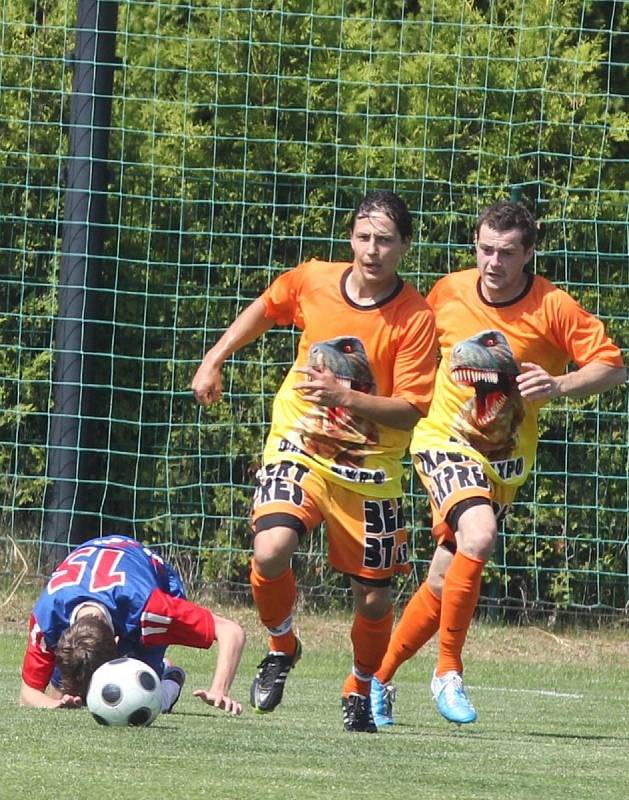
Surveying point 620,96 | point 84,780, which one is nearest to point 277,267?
point 620,96

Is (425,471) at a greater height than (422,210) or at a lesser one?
lesser

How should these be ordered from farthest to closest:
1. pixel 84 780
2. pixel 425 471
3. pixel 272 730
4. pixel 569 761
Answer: pixel 425 471 → pixel 272 730 → pixel 569 761 → pixel 84 780

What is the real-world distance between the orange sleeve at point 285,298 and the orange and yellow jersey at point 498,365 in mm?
658

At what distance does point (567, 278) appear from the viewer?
10477 mm

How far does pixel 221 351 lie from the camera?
6.54 meters

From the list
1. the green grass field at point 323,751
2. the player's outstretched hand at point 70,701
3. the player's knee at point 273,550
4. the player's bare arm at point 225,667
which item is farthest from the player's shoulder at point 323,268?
the player's outstretched hand at point 70,701

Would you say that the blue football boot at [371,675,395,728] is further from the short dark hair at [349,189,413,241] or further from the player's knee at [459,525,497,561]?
the short dark hair at [349,189,413,241]

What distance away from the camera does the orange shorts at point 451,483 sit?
6.57 metres

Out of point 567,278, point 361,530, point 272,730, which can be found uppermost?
point 567,278

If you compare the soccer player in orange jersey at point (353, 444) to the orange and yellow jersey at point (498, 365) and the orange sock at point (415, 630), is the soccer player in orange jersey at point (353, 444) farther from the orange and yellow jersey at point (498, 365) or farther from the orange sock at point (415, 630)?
the orange sock at point (415, 630)

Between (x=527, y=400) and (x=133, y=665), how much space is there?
1.81m

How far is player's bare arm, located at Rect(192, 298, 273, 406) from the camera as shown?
6.46m

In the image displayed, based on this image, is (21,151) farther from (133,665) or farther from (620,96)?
(133,665)

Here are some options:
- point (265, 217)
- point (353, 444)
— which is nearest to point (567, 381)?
point (353, 444)
